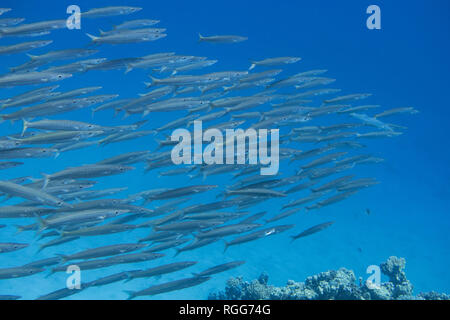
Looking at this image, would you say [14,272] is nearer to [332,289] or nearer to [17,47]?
[17,47]

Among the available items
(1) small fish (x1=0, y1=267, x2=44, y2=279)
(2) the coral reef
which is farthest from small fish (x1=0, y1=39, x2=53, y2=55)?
(2) the coral reef

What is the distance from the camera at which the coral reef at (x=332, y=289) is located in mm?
5711

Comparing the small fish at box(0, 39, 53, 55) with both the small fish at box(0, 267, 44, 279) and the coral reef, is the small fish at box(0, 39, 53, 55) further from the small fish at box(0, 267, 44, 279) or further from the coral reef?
the coral reef

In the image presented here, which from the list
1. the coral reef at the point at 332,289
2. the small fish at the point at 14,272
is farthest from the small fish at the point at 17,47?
the coral reef at the point at 332,289

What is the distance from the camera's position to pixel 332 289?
5.72 meters

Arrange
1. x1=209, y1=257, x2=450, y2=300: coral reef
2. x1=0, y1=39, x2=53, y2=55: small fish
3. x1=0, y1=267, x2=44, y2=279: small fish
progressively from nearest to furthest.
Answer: x1=0, y1=267, x2=44, y2=279: small fish < x1=0, y1=39, x2=53, y2=55: small fish < x1=209, y1=257, x2=450, y2=300: coral reef

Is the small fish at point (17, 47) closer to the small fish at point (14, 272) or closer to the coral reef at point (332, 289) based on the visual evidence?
the small fish at point (14, 272)

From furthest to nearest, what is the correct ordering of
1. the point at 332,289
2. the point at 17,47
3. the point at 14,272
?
the point at 332,289, the point at 17,47, the point at 14,272

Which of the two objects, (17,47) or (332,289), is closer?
(17,47)

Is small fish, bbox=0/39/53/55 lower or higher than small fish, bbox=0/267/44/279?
higher

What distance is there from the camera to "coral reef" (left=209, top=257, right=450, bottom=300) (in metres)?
5.71

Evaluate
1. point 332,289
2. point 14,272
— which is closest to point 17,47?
point 14,272

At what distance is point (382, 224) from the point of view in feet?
54.5
